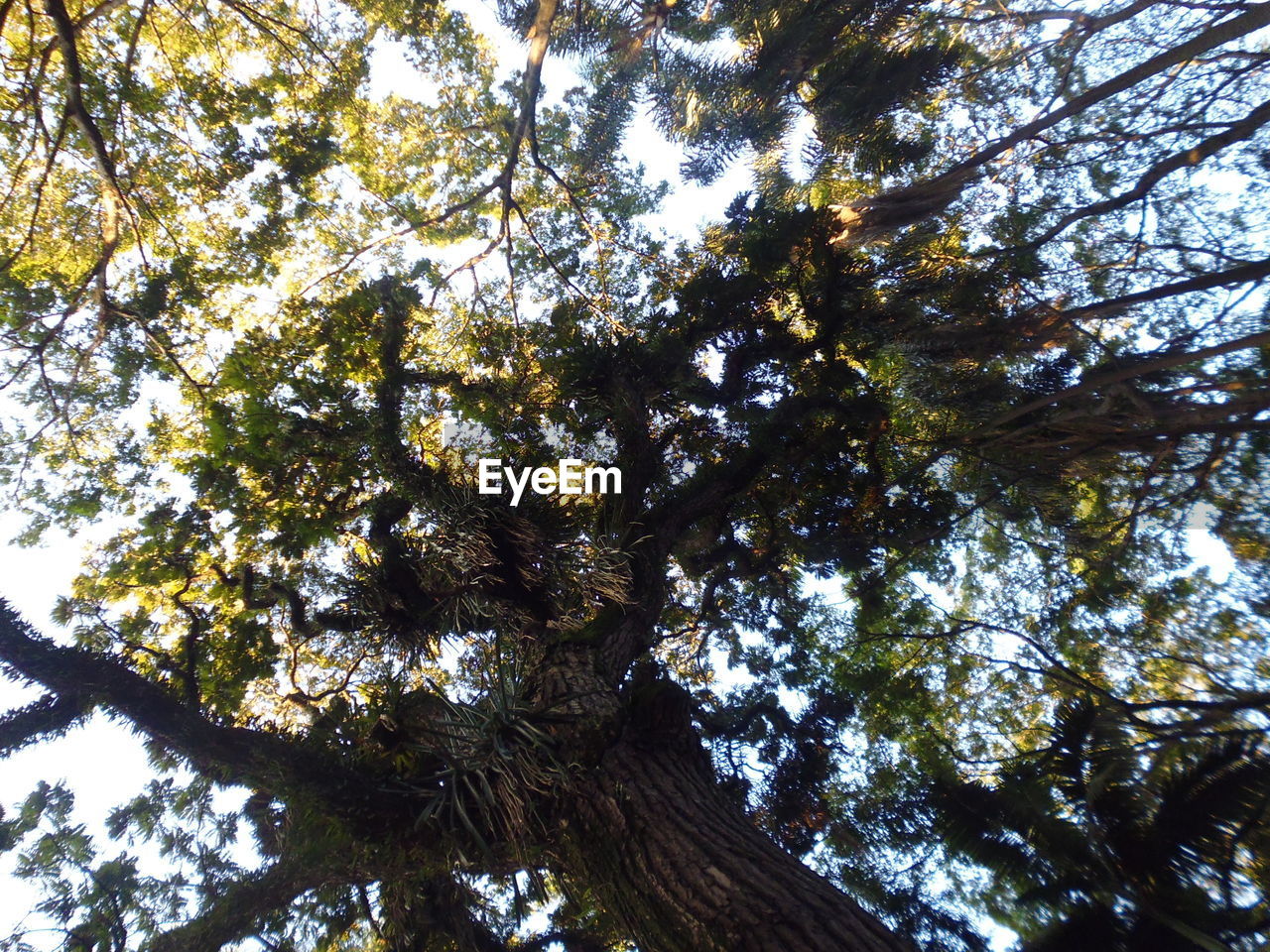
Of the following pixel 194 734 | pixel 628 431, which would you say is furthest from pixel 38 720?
pixel 628 431

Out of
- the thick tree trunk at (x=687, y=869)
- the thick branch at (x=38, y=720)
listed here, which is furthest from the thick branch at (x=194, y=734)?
the thick tree trunk at (x=687, y=869)

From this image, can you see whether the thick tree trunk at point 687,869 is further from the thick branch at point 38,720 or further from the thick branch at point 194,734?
the thick branch at point 38,720

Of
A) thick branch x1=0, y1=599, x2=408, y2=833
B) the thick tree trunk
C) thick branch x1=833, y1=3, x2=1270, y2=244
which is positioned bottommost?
the thick tree trunk

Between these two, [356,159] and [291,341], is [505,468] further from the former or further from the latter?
[356,159]

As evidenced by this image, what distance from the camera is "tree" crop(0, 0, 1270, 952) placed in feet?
12.4

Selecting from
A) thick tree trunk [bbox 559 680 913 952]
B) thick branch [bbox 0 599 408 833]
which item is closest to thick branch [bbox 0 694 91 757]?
thick branch [bbox 0 599 408 833]

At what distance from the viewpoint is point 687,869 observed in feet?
8.66

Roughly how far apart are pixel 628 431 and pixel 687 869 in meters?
3.35

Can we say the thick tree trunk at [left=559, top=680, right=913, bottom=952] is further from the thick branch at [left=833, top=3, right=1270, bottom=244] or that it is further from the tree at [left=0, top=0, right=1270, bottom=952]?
the thick branch at [left=833, top=3, right=1270, bottom=244]

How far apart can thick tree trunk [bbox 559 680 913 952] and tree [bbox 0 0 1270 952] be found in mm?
47

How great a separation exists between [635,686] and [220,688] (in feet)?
12.5

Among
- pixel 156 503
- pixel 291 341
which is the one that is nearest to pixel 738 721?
pixel 291 341

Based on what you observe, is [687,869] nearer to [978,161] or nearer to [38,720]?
[38,720]

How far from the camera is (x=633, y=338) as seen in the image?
5422mm
